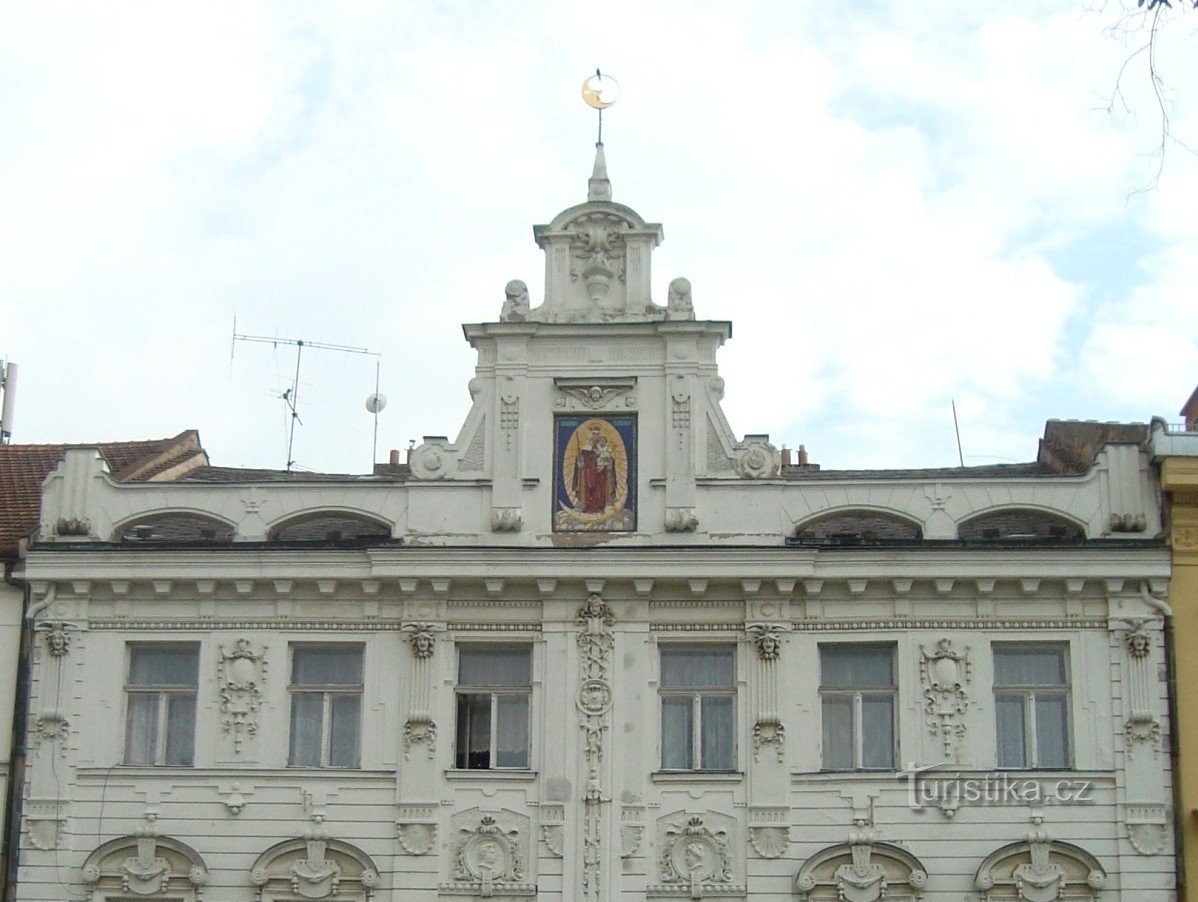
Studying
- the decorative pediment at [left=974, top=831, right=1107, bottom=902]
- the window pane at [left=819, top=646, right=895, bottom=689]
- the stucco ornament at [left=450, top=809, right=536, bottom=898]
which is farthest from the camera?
the window pane at [left=819, top=646, right=895, bottom=689]

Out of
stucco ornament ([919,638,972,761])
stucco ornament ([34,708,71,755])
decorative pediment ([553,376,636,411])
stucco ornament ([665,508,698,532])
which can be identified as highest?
decorative pediment ([553,376,636,411])

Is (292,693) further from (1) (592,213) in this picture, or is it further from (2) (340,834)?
(1) (592,213)

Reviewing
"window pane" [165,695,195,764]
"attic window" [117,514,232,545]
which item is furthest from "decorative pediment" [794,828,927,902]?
"attic window" [117,514,232,545]

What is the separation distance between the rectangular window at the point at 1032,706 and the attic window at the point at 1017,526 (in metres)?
1.67

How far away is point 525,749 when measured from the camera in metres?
26.9

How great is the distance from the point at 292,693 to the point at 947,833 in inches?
375

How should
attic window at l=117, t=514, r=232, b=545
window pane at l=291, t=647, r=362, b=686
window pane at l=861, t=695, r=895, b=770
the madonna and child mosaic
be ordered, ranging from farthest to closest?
attic window at l=117, t=514, r=232, b=545, the madonna and child mosaic, window pane at l=291, t=647, r=362, b=686, window pane at l=861, t=695, r=895, b=770

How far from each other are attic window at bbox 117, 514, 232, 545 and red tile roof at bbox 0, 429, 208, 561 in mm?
1010

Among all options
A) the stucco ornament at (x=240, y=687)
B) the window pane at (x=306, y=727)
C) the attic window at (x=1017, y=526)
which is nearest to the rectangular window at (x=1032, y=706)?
the attic window at (x=1017, y=526)

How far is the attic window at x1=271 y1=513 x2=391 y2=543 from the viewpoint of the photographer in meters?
28.0

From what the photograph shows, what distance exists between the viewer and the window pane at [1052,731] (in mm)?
26391

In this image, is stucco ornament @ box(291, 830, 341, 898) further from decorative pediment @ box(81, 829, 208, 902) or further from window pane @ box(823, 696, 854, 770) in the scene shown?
window pane @ box(823, 696, 854, 770)

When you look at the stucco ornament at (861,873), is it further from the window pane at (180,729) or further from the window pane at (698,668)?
the window pane at (180,729)

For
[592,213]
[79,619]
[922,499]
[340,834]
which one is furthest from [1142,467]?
[79,619]
